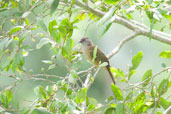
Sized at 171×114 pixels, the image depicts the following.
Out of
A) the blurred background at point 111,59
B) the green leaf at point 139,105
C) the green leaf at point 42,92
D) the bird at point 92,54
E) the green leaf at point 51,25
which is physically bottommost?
the blurred background at point 111,59

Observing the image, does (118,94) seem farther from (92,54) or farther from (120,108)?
(92,54)

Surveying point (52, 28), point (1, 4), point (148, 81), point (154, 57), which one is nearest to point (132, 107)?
point (148, 81)

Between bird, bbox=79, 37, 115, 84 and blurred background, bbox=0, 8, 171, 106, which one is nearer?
bird, bbox=79, 37, 115, 84

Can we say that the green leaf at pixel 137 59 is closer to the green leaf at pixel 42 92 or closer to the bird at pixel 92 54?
the green leaf at pixel 42 92

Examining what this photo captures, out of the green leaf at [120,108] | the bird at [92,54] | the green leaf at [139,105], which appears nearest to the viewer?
the green leaf at [120,108]

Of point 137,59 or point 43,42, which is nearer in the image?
point 43,42

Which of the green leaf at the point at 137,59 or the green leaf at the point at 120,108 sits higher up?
the green leaf at the point at 120,108

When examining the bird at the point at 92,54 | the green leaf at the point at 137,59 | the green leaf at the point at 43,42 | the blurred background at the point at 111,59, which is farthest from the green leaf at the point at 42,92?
the blurred background at the point at 111,59

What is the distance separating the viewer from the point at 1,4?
270cm

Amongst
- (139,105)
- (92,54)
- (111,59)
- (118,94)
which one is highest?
(118,94)

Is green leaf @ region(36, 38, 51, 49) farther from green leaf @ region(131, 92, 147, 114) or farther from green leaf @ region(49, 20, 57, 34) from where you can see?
green leaf @ region(131, 92, 147, 114)

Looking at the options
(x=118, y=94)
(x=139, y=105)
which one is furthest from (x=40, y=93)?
(x=139, y=105)

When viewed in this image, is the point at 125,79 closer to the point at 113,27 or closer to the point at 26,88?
the point at 26,88

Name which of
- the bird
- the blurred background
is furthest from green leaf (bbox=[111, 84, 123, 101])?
the blurred background
